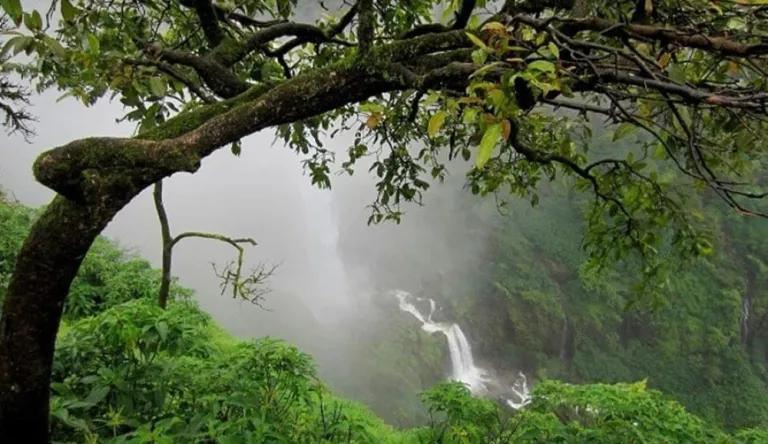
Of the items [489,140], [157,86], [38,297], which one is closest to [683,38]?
[489,140]

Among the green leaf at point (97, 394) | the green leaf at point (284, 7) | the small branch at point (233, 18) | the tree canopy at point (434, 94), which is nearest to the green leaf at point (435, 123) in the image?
the tree canopy at point (434, 94)

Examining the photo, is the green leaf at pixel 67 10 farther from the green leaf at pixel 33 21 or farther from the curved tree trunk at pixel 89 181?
the curved tree trunk at pixel 89 181

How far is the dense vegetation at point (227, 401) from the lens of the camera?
189cm

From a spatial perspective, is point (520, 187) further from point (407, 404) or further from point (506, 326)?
point (506, 326)

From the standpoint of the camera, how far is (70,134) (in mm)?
19281

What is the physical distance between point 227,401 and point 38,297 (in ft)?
2.62

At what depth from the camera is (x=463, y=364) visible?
19453 mm

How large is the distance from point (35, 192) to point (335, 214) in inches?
478

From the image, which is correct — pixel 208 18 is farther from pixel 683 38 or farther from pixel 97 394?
pixel 683 38

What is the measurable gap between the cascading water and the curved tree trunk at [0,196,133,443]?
17.7 metres

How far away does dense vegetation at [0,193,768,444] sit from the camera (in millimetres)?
1891

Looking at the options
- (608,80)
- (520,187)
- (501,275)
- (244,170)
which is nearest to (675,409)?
(520,187)

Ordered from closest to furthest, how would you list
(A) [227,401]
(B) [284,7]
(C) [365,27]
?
(C) [365,27]
(A) [227,401]
(B) [284,7]

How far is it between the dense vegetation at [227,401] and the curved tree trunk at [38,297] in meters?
0.15
